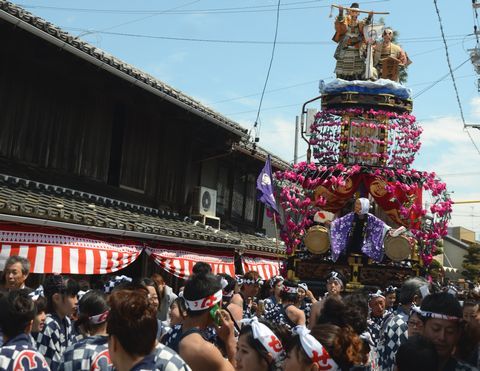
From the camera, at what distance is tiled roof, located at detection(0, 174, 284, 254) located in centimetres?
959

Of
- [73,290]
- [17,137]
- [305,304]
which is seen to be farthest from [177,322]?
[17,137]

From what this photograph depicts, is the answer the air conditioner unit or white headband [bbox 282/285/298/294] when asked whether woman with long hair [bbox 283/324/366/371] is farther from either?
the air conditioner unit

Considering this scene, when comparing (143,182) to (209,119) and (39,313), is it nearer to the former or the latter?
(209,119)

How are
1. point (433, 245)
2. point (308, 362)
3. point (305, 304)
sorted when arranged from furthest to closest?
point (433, 245)
point (305, 304)
point (308, 362)

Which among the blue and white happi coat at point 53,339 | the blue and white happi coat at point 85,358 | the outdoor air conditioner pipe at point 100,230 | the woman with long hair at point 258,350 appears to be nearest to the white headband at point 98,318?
the blue and white happi coat at point 85,358

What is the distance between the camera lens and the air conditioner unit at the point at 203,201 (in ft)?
54.9

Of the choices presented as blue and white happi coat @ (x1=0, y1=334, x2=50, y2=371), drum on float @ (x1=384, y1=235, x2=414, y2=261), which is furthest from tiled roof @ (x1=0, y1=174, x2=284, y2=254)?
blue and white happi coat @ (x1=0, y1=334, x2=50, y2=371)

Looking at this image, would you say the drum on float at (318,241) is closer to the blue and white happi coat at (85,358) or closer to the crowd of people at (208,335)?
the crowd of people at (208,335)

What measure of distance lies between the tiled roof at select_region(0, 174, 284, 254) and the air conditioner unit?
851mm

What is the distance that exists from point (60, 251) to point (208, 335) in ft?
19.4

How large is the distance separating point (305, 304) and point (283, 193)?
18.2ft

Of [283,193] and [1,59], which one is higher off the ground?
[1,59]

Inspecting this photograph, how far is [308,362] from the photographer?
11.4 feet

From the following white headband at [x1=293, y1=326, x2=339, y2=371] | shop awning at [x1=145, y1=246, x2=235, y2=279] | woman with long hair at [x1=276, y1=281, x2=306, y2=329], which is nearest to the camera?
white headband at [x1=293, y1=326, x2=339, y2=371]
